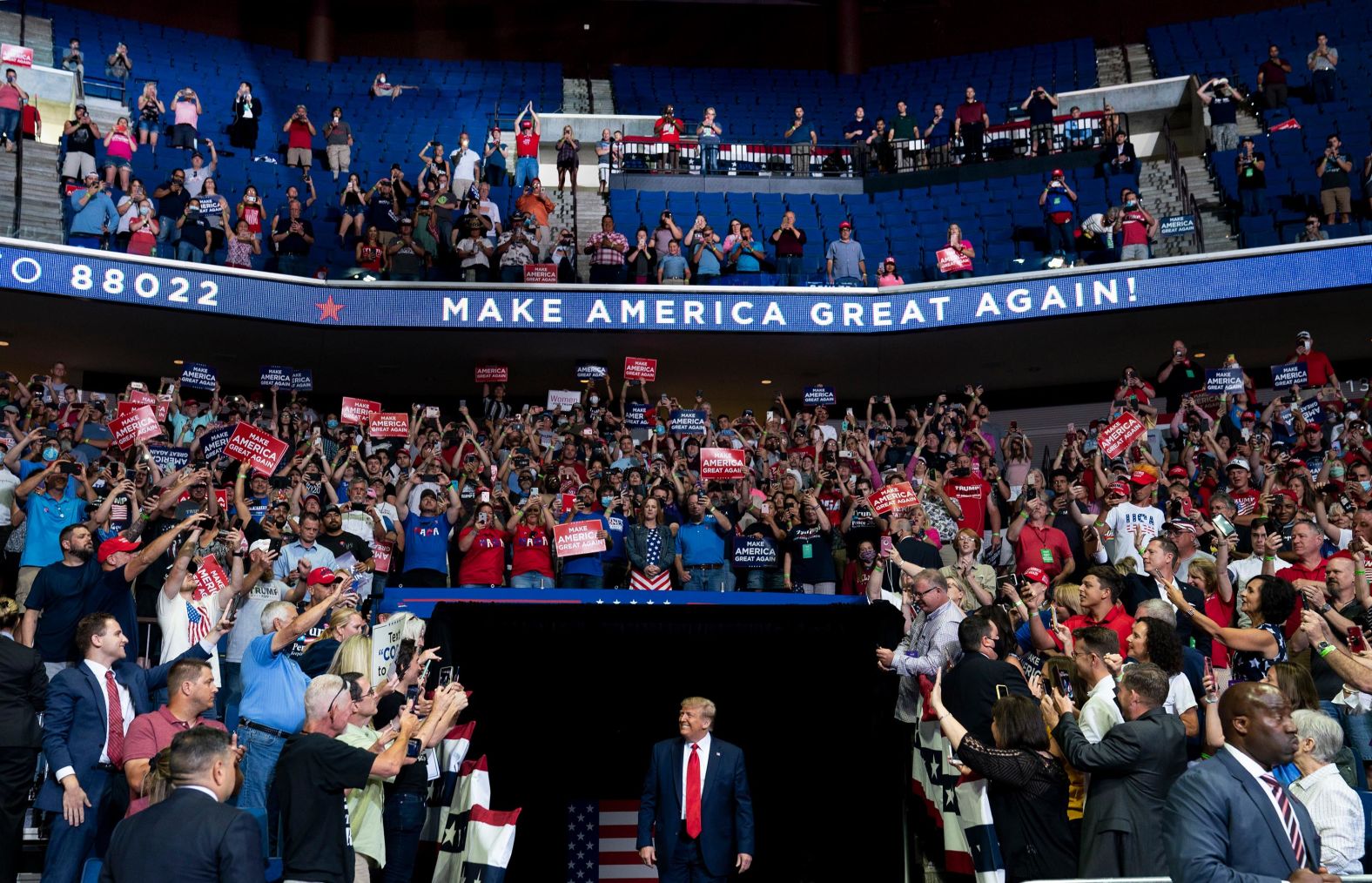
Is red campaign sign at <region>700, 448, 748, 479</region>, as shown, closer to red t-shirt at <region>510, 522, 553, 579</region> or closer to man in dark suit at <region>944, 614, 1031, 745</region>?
red t-shirt at <region>510, 522, 553, 579</region>

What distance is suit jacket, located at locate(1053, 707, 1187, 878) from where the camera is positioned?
5.59 metres

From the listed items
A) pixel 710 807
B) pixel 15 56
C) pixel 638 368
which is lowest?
pixel 710 807

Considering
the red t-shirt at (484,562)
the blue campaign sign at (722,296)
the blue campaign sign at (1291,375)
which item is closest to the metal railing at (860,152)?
the blue campaign sign at (722,296)

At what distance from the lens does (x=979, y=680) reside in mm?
7371

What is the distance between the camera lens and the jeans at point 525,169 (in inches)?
879

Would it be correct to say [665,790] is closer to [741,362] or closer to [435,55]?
[741,362]

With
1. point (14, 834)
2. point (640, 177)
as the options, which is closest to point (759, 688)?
point (14, 834)

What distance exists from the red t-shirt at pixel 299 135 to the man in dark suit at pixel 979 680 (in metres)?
18.0

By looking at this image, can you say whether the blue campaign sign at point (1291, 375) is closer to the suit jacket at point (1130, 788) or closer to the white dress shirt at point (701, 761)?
the white dress shirt at point (701, 761)

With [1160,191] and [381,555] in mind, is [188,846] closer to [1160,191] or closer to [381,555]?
[381,555]

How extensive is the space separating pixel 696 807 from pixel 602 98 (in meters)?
22.7

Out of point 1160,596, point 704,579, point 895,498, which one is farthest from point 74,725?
point 895,498

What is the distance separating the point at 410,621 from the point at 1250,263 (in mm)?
13701

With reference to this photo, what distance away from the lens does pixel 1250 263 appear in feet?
59.1
